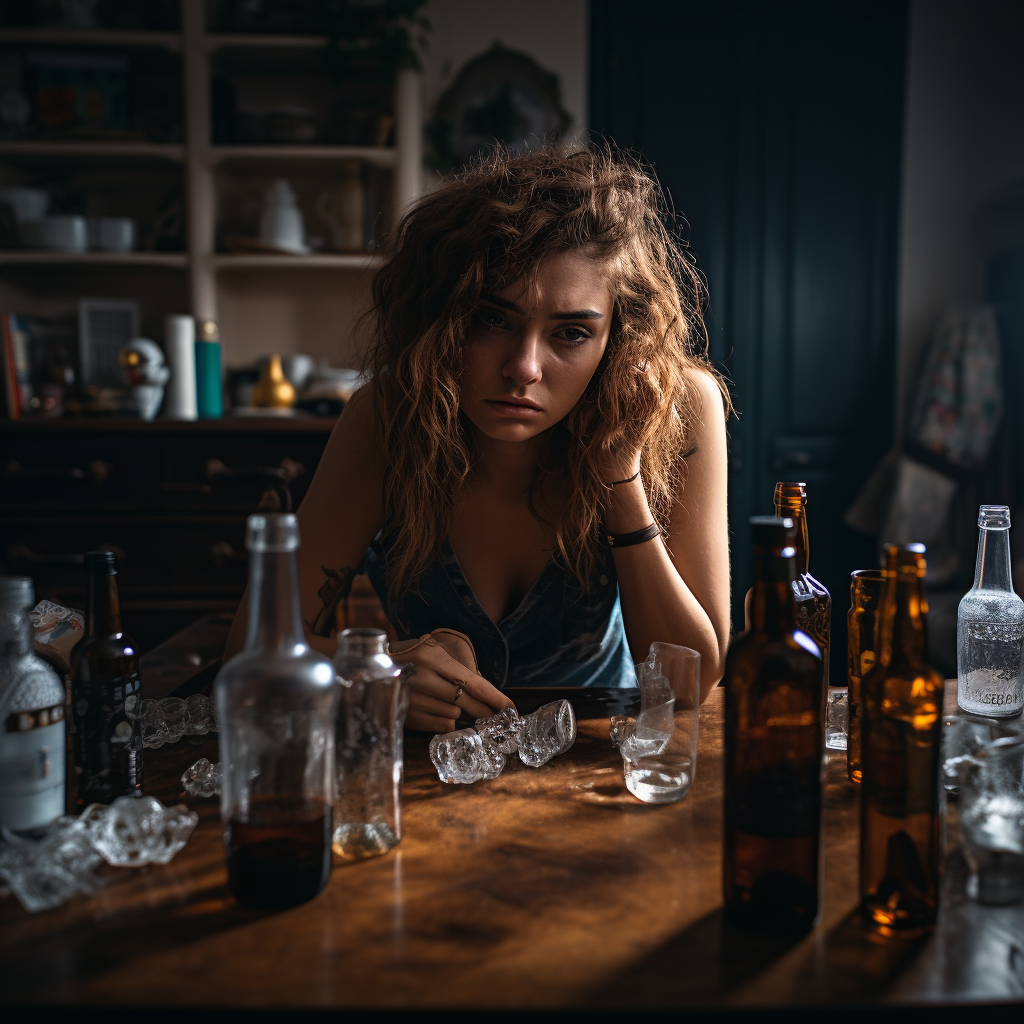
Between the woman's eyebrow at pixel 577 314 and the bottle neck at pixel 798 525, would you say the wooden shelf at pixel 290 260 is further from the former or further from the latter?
the bottle neck at pixel 798 525

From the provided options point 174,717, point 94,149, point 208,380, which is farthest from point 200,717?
point 94,149

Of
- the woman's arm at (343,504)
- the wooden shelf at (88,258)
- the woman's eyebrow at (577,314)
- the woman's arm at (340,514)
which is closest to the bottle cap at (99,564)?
the woman's arm at (340,514)

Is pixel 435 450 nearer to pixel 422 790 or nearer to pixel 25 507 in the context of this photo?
pixel 422 790

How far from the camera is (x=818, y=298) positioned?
3.62m

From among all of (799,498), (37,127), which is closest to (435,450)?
(799,498)

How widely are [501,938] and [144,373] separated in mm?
2830

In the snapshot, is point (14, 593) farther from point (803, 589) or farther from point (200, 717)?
point (803, 589)

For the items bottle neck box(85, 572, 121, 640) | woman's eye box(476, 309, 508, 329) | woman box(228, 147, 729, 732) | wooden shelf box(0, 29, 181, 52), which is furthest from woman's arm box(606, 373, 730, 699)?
wooden shelf box(0, 29, 181, 52)

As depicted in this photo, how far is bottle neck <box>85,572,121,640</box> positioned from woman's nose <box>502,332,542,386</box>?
616mm

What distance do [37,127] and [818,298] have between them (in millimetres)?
3000

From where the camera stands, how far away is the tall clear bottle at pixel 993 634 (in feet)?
3.38

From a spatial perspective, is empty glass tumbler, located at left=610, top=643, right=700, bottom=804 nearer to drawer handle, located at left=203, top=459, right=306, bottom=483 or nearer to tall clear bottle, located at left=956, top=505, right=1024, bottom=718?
tall clear bottle, located at left=956, top=505, right=1024, bottom=718

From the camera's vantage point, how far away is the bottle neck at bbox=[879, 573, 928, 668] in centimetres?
62

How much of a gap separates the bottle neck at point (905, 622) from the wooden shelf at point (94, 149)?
121 inches
